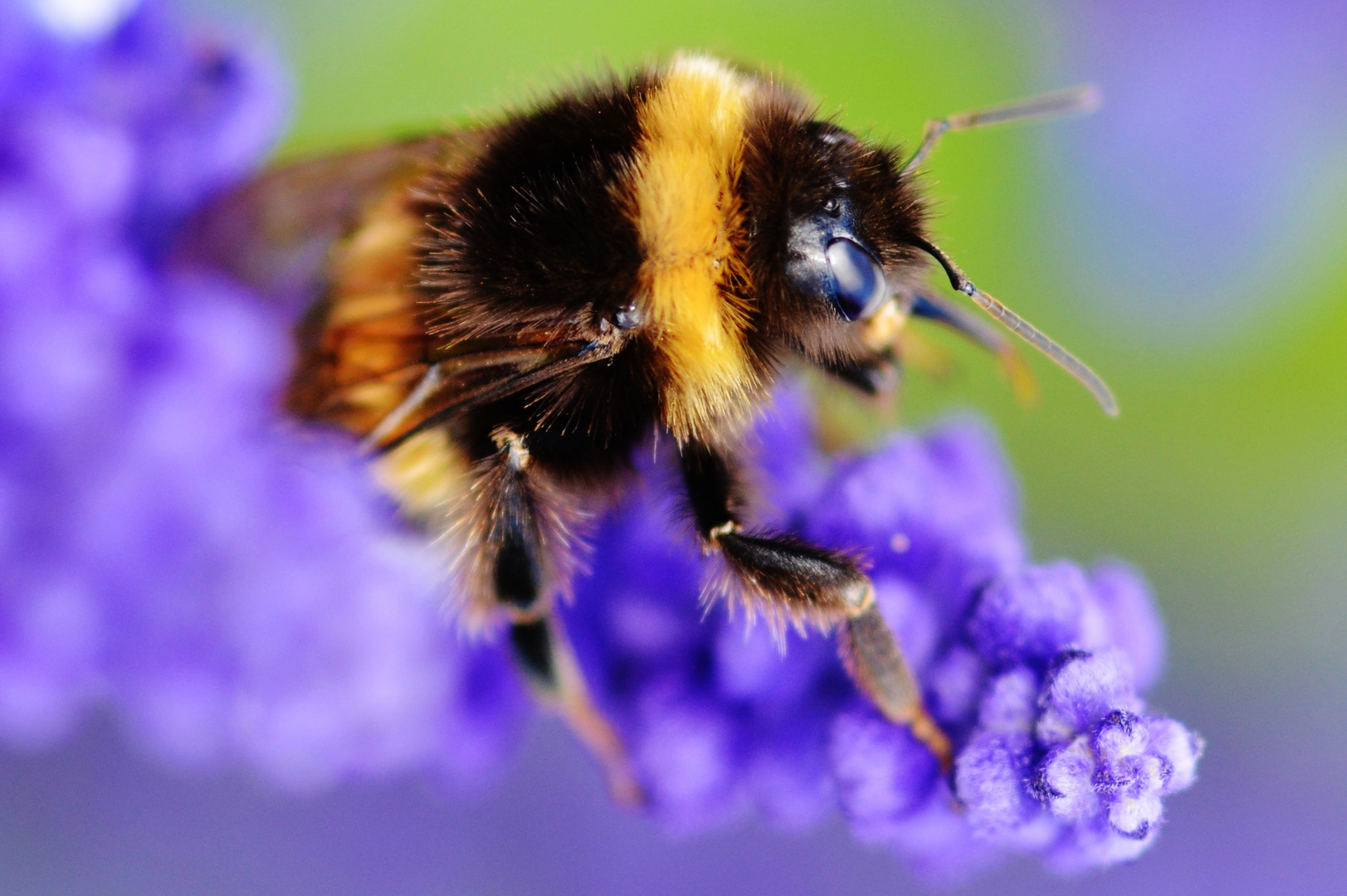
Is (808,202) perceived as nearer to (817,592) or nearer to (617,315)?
(617,315)

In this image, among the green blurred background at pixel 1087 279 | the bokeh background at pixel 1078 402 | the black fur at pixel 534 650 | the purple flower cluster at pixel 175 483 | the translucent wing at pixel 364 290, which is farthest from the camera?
the green blurred background at pixel 1087 279

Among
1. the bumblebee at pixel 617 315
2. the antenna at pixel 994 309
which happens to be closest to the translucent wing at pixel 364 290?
the bumblebee at pixel 617 315

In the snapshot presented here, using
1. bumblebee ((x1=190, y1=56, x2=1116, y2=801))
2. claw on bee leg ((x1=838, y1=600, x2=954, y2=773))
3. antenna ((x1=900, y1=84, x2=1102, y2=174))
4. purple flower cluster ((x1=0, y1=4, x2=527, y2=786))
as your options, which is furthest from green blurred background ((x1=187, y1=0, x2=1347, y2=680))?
claw on bee leg ((x1=838, y1=600, x2=954, y2=773))

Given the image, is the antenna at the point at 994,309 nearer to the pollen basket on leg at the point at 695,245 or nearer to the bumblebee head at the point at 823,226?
the bumblebee head at the point at 823,226

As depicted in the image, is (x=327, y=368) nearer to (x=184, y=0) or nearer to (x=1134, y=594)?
(x=1134, y=594)

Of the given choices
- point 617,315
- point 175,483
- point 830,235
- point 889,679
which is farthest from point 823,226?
point 175,483

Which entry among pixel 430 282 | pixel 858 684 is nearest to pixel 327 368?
pixel 430 282
